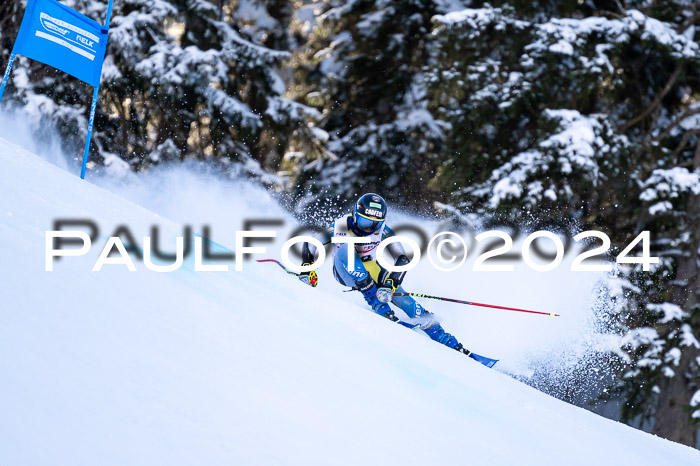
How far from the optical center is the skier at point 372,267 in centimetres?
752

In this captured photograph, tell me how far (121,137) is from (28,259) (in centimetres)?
1114

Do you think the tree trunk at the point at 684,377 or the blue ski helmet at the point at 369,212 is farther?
the tree trunk at the point at 684,377

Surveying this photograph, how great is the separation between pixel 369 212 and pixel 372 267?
68cm

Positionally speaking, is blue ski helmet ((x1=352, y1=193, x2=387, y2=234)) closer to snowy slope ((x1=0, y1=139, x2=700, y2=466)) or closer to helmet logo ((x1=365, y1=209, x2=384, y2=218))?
helmet logo ((x1=365, y1=209, x2=384, y2=218))

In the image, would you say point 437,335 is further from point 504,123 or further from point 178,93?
point 178,93

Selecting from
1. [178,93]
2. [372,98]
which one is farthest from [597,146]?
[178,93]

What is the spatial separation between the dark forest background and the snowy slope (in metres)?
7.44

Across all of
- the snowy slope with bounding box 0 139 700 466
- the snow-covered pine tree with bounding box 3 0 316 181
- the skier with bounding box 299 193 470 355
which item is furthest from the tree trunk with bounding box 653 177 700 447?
the snowy slope with bounding box 0 139 700 466

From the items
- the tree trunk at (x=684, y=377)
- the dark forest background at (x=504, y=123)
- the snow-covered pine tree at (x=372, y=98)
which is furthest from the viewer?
the snow-covered pine tree at (x=372, y=98)

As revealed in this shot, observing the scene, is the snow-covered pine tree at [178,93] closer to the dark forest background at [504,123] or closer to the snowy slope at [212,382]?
the dark forest background at [504,123]

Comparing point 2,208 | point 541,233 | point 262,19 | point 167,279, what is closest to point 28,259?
point 2,208

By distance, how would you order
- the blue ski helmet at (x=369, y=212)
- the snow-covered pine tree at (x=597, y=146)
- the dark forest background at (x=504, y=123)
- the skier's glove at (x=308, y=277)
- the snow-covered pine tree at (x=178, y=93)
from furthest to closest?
the snow-covered pine tree at (x=178, y=93)
the dark forest background at (x=504, y=123)
the snow-covered pine tree at (x=597, y=146)
the blue ski helmet at (x=369, y=212)
the skier's glove at (x=308, y=277)

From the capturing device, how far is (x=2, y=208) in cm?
377

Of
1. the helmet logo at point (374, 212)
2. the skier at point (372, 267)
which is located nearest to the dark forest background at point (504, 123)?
the skier at point (372, 267)
